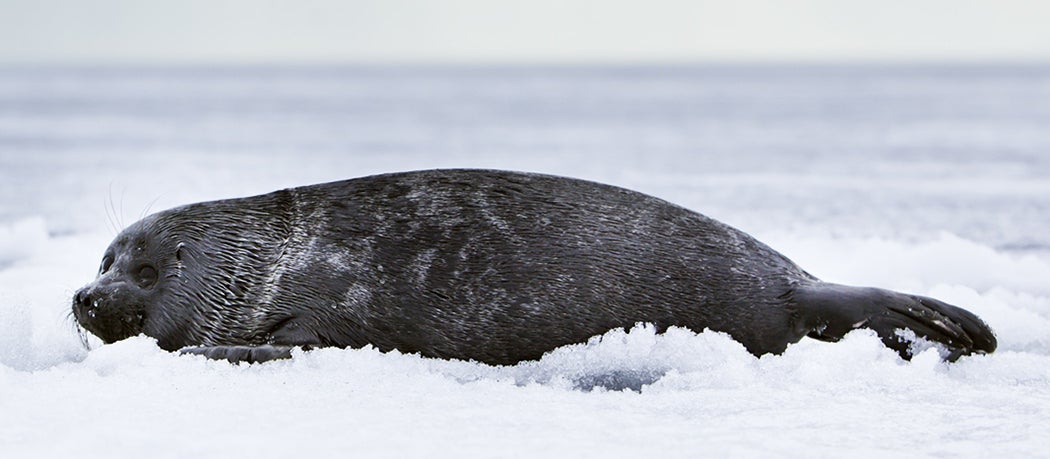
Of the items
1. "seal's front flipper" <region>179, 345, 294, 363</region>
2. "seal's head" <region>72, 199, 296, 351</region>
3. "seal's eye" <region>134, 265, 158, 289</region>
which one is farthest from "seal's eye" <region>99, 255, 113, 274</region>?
"seal's front flipper" <region>179, 345, 294, 363</region>

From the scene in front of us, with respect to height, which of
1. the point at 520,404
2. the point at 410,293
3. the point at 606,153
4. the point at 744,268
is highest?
the point at 606,153

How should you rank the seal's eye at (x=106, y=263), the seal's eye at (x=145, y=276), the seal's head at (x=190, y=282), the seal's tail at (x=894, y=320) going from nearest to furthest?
the seal's tail at (x=894, y=320) → the seal's head at (x=190, y=282) → the seal's eye at (x=145, y=276) → the seal's eye at (x=106, y=263)

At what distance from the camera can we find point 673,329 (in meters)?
4.22

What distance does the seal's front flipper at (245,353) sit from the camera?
161 inches

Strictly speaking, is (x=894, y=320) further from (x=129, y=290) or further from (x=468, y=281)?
(x=129, y=290)

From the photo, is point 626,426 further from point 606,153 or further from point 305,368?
point 606,153

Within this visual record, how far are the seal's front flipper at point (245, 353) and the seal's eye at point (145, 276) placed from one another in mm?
437

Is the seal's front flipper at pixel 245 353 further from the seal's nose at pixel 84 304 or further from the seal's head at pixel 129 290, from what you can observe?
the seal's nose at pixel 84 304

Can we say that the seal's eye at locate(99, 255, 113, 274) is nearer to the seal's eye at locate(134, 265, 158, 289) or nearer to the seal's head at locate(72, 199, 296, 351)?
the seal's head at locate(72, 199, 296, 351)

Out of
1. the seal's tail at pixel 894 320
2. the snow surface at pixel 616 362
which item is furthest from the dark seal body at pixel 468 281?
the snow surface at pixel 616 362

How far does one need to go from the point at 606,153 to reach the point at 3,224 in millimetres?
7257

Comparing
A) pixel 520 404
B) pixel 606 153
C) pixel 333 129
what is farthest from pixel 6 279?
pixel 333 129

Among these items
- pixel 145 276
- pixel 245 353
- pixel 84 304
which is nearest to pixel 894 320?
pixel 245 353

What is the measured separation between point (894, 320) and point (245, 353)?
6.95 feet
